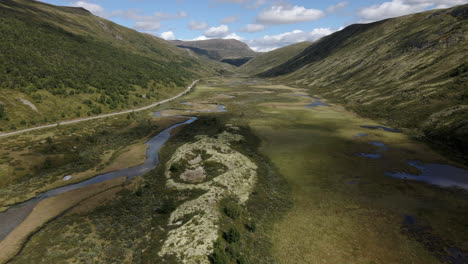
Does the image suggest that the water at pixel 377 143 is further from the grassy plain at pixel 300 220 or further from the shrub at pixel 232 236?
the shrub at pixel 232 236

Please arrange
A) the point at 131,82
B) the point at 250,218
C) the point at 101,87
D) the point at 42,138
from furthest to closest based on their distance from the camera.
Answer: the point at 131,82 < the point at 101,87 < the point at 42,138 < the point at 250,218

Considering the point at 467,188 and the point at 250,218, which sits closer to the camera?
the point at 250,218

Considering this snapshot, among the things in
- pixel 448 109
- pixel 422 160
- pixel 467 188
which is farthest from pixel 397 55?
pixel 467 188

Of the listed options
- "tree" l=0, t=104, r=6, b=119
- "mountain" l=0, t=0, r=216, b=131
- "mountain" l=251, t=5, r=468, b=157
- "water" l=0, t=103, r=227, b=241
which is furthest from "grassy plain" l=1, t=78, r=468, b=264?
"mountain" l=0, t=0, r=216, b=131

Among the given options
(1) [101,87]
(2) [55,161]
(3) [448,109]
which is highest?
(1) [101,87]

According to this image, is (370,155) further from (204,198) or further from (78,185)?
(78,185)

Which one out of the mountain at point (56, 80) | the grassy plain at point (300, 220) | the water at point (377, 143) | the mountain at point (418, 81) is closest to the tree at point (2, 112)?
the mountain at point (56, 80)

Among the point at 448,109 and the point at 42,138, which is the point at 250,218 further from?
the point at 448,109

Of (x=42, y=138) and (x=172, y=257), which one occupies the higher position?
(x=42, y=138)
